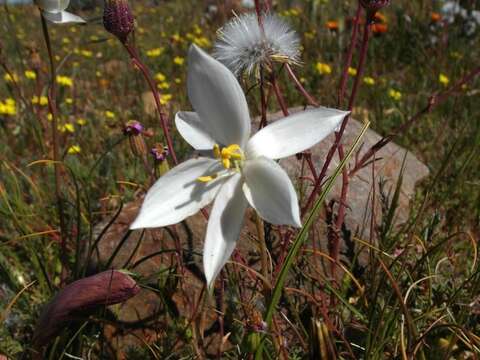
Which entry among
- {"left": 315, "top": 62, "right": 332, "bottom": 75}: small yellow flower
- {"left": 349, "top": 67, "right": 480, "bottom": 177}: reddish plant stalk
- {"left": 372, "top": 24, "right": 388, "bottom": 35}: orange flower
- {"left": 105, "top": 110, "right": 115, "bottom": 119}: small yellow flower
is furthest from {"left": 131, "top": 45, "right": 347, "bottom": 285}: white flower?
{"left": 372, "top": 24, "right": 388, "bottom": 35}: orange flower

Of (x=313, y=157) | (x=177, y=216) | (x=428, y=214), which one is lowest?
(x=428, y=214)

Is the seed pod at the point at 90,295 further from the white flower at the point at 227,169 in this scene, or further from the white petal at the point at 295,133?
the white petal at the point at 295,133

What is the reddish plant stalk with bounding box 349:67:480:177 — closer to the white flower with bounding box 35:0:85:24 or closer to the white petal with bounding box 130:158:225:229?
the white petal with bounding box 130:158:225:229

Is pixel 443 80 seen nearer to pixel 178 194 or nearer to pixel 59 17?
pixel 59 17

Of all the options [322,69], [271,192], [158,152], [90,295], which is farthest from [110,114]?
[271,192]

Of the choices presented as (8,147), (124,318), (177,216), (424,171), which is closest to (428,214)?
(424,171)

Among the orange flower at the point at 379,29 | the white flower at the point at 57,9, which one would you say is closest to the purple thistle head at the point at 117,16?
the white flower at the point at 57,9

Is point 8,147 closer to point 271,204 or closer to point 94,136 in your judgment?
point 94,136
